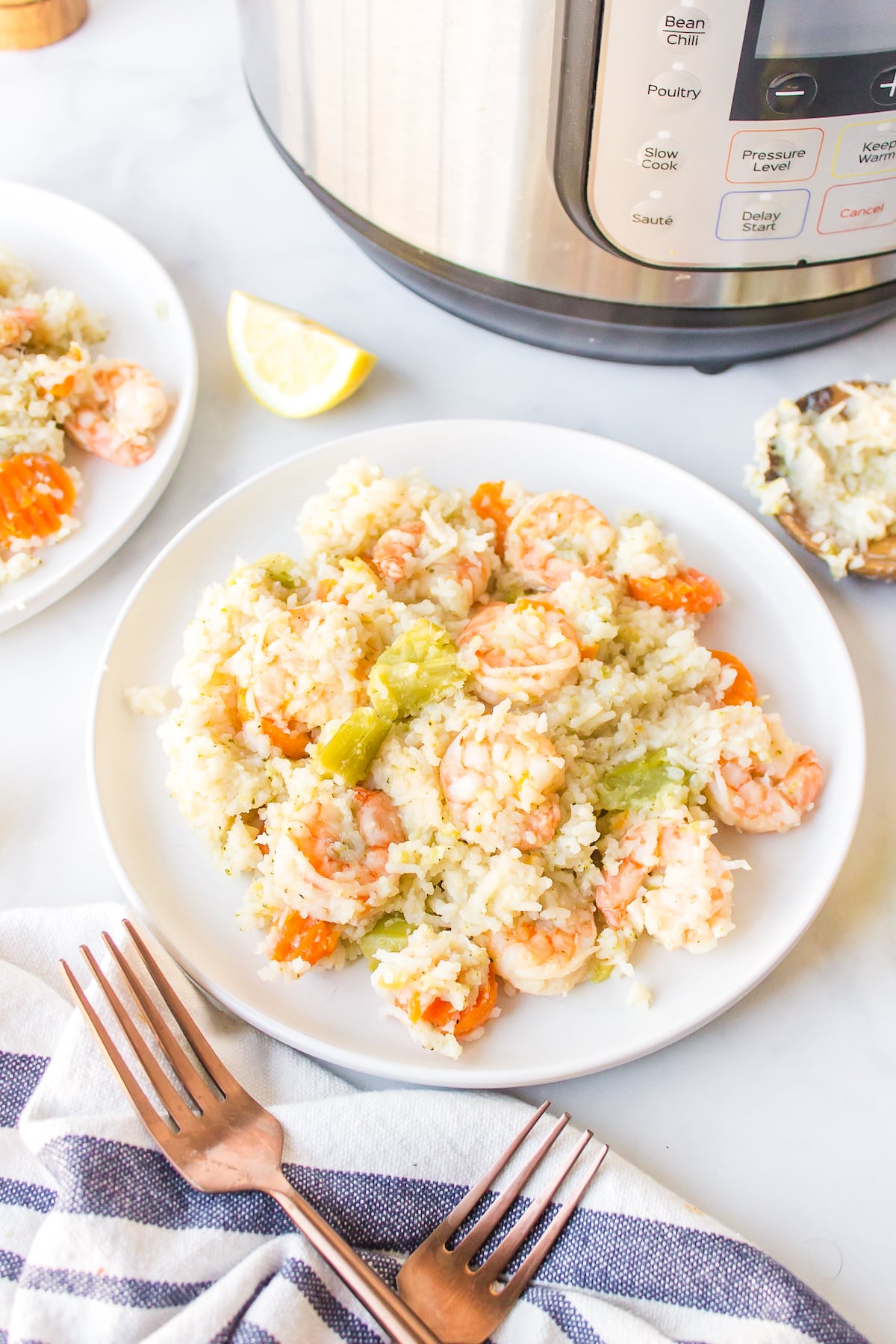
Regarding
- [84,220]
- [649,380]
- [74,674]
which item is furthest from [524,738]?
[84,220]

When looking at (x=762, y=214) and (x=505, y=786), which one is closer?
(x=505, y=786)

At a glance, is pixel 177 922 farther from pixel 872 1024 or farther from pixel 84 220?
pixel 84 220

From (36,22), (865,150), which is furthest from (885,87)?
(36,22)

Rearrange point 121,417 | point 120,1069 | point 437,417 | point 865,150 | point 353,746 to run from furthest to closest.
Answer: point 437,417
point 121,417
point 865,150
point 353,746
point 120,1069

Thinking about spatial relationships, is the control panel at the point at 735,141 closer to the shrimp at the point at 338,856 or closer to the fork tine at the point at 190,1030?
the shrimp at the point at 338,856

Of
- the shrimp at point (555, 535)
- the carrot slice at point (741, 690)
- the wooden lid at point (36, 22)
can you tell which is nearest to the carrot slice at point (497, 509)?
the shrimp at point (555, 535)

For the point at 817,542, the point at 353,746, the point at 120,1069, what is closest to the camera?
the point at 120,1069

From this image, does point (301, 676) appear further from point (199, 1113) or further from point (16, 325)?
point (16, 325)
